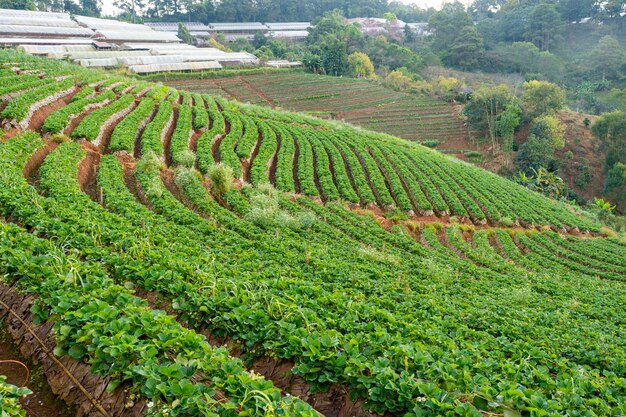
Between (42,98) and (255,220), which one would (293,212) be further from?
(42,98)

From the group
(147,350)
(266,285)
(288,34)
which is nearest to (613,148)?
(266,285)

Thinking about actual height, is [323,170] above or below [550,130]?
below

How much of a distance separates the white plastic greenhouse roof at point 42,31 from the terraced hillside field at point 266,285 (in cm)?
4462

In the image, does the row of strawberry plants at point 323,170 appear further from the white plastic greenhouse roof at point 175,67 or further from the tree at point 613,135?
the tree at point 613,135

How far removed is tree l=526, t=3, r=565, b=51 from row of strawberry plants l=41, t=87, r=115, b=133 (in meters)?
102

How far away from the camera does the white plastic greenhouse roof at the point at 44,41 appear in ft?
199

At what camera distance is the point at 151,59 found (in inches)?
2564

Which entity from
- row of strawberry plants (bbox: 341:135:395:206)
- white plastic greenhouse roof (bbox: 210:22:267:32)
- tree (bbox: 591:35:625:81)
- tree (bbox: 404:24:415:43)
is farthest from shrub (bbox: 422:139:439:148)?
white plastic greenhouse roof (bbox: 210:22:267:32)

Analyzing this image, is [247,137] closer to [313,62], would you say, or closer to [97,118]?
[97,118]

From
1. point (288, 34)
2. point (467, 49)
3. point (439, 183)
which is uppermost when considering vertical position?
point (288, 34)

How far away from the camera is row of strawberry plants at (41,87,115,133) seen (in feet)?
73.7

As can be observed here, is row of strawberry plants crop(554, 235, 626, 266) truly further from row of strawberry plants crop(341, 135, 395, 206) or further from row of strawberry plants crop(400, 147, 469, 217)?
row of strawberry plants crop(341, 135, 395, 206)

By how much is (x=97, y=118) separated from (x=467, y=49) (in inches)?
3456

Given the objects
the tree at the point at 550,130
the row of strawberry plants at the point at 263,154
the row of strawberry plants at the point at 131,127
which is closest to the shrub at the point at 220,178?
the row of strawberry plants at the point at 263,154
